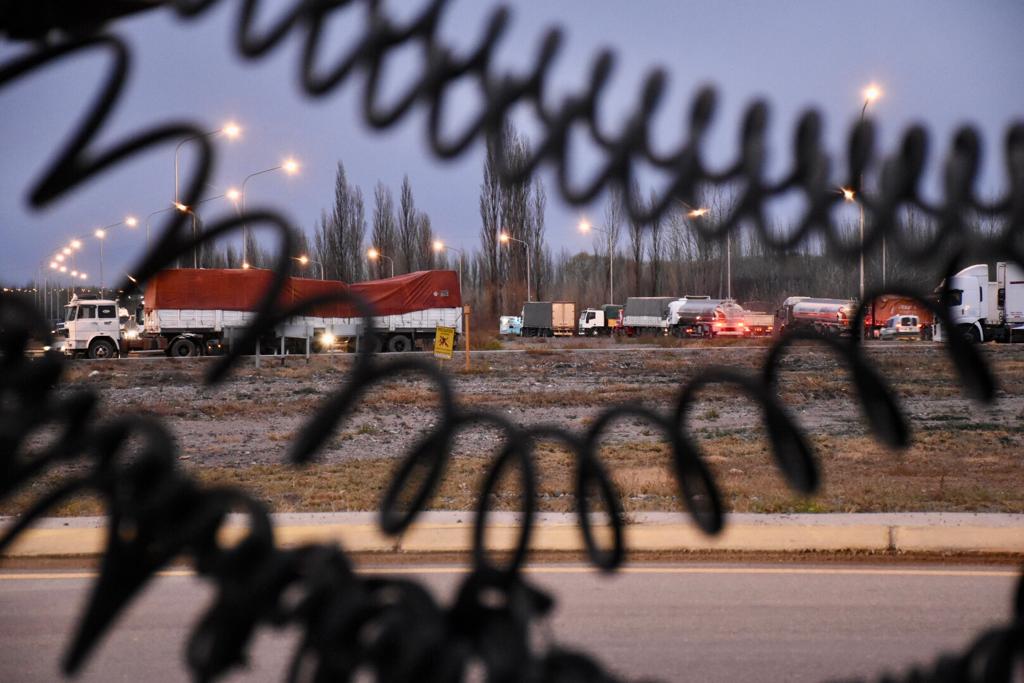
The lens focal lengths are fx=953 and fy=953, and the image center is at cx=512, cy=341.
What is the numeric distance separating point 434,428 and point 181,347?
32.3m

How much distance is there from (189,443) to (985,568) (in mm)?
9312

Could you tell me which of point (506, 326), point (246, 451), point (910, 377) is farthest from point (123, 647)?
point (506, 326)

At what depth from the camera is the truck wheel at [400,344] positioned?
34.0 m

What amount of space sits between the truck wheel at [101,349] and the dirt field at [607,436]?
5988 millimetres

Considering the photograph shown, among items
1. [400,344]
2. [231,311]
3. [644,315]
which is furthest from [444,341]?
[644,315]

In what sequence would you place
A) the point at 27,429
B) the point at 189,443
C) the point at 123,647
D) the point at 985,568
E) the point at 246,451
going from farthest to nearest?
the point at 189,443 < the point at 246,451 < the point at 985,568 < the point at 123,647 < the point at 27,429

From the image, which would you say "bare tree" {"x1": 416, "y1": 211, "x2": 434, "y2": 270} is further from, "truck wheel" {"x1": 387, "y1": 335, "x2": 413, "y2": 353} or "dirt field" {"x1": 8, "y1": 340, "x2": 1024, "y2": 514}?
"truck wheel" {"x1": 387, "y1": 335, "x2": 413, "y2": 353}

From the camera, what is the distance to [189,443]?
12.2m

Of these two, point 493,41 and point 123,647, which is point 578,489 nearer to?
point 493,41

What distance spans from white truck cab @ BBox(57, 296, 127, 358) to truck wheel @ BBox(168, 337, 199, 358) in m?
1.60

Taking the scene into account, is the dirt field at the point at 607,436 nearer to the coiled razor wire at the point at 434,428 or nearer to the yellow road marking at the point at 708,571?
the yellow road marking at the point at 708,571

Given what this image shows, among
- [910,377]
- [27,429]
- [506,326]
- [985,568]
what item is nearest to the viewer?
[27,429]

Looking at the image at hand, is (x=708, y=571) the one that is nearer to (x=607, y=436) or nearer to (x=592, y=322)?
(x=607, y=436)

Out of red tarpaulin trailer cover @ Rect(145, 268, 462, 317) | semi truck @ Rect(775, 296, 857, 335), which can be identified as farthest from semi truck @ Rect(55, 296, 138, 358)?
semi truck @ Rect(775, 296, 857, 335)
